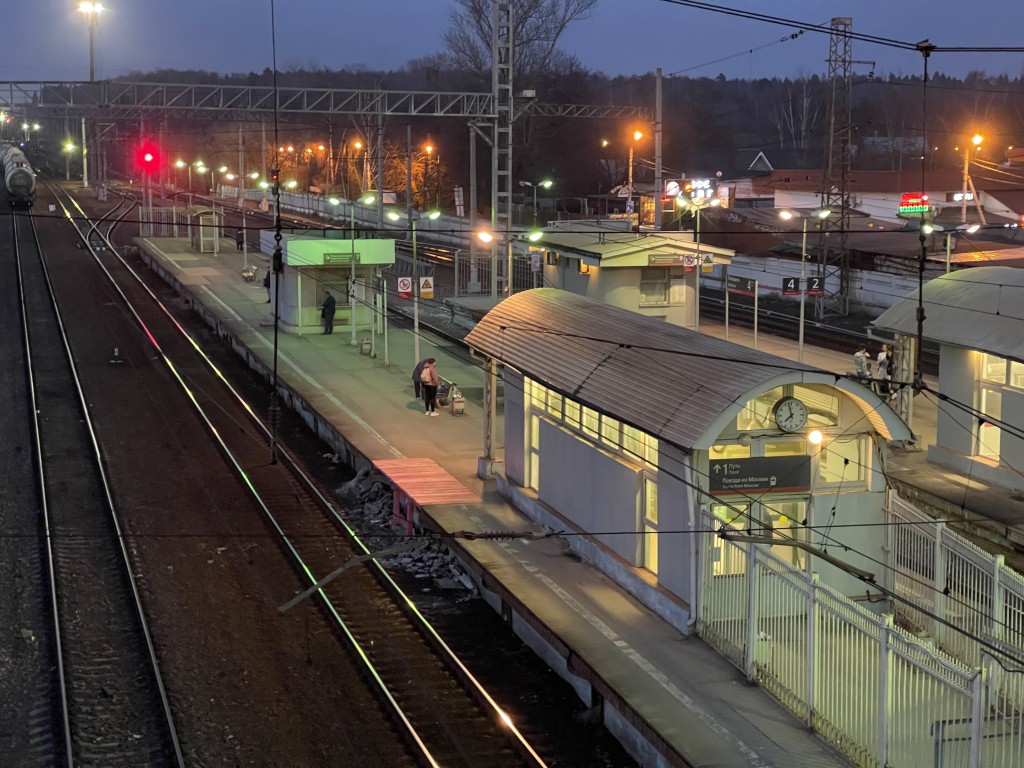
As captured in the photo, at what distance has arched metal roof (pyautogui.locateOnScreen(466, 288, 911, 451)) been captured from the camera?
1007 cm

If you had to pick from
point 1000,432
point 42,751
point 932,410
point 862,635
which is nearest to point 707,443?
point 862,635

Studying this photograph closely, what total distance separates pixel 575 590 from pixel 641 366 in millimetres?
2095

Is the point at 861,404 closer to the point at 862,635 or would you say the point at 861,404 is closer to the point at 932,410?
the point at 862,635

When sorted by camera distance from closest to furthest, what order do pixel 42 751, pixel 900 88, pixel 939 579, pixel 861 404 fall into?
pixel 42 751, pixel 939 579, pixel 861 404, pixel 900 88

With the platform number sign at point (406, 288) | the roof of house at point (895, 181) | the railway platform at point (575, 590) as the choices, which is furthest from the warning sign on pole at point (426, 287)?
the roof of house at point (895, 181)

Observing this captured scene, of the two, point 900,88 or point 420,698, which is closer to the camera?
point 420,698

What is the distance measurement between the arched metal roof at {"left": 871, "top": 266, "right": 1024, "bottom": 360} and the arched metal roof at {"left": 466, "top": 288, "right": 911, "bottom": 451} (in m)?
4.51

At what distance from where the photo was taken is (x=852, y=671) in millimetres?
8109

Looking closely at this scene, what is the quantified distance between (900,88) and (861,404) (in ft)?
310

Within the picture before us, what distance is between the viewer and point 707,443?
991 centimetres

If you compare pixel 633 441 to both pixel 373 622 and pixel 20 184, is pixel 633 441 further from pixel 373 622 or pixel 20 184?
pixel 20 184

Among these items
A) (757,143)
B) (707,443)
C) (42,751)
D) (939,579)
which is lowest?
(42,751)

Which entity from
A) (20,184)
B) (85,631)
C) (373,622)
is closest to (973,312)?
(373,622)

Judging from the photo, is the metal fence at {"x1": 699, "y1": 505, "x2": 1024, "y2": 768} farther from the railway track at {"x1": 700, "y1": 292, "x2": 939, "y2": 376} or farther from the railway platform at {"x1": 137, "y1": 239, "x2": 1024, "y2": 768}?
the railway track at {"x1": 700, "y1": 292, "x2": 939, "y2": 376}
